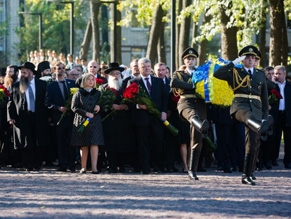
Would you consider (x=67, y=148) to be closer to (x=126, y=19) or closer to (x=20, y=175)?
(x=20, y=175)

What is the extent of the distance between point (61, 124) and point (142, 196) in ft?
20.0

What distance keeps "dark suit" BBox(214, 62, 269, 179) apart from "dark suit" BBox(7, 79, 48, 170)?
495 centimetres

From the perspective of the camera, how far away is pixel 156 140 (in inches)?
843

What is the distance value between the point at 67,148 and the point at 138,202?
23.1 feet

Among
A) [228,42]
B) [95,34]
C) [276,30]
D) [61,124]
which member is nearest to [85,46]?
[95,34]

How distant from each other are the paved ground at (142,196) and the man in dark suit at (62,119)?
40.1 inches

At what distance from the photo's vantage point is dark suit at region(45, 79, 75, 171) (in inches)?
857

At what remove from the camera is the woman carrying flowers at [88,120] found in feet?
69.2

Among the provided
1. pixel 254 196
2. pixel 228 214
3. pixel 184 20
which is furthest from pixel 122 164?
pixel 184 20

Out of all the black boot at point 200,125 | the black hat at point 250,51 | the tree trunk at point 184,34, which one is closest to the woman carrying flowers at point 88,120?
the black boot at point 200,125

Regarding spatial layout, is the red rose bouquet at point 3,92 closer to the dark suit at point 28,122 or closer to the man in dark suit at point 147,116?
the dark suit at point 28,122

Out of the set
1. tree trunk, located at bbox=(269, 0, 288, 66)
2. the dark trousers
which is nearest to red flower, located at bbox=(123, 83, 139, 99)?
the dark trousers

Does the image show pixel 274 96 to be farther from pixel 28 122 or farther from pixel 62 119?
pixel 28 122

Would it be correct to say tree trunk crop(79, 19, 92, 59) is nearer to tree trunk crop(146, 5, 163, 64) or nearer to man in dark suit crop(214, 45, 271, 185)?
tree trunk crop(146, 5, 163, 64)
